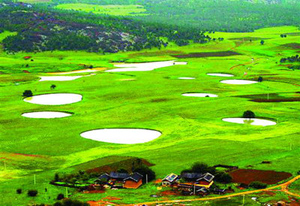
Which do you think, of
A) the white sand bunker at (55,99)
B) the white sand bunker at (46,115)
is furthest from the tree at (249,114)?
the white sand bunker at (55,99)

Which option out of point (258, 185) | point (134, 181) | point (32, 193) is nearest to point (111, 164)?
point (134, 181)

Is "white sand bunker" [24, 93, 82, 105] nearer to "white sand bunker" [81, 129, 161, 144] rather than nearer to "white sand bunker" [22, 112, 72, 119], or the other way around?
"white sand bunker" [22, 112, 72, 119]

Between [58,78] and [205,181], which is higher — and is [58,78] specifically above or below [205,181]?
below

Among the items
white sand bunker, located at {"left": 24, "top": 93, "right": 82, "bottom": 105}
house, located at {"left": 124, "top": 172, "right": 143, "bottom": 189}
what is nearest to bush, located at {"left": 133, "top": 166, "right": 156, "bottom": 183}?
house, located at {"left": 124, "top": 172, "right": 143, "bottom": 189}

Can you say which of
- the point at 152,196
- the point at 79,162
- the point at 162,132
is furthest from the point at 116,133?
the point at 152,196

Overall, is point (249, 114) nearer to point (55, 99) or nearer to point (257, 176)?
point (257, 176)

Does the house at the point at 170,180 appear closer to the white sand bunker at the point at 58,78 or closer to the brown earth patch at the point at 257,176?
the brown earth patch at the point at 257,176

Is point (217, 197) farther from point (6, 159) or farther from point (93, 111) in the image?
point (93, 111)
